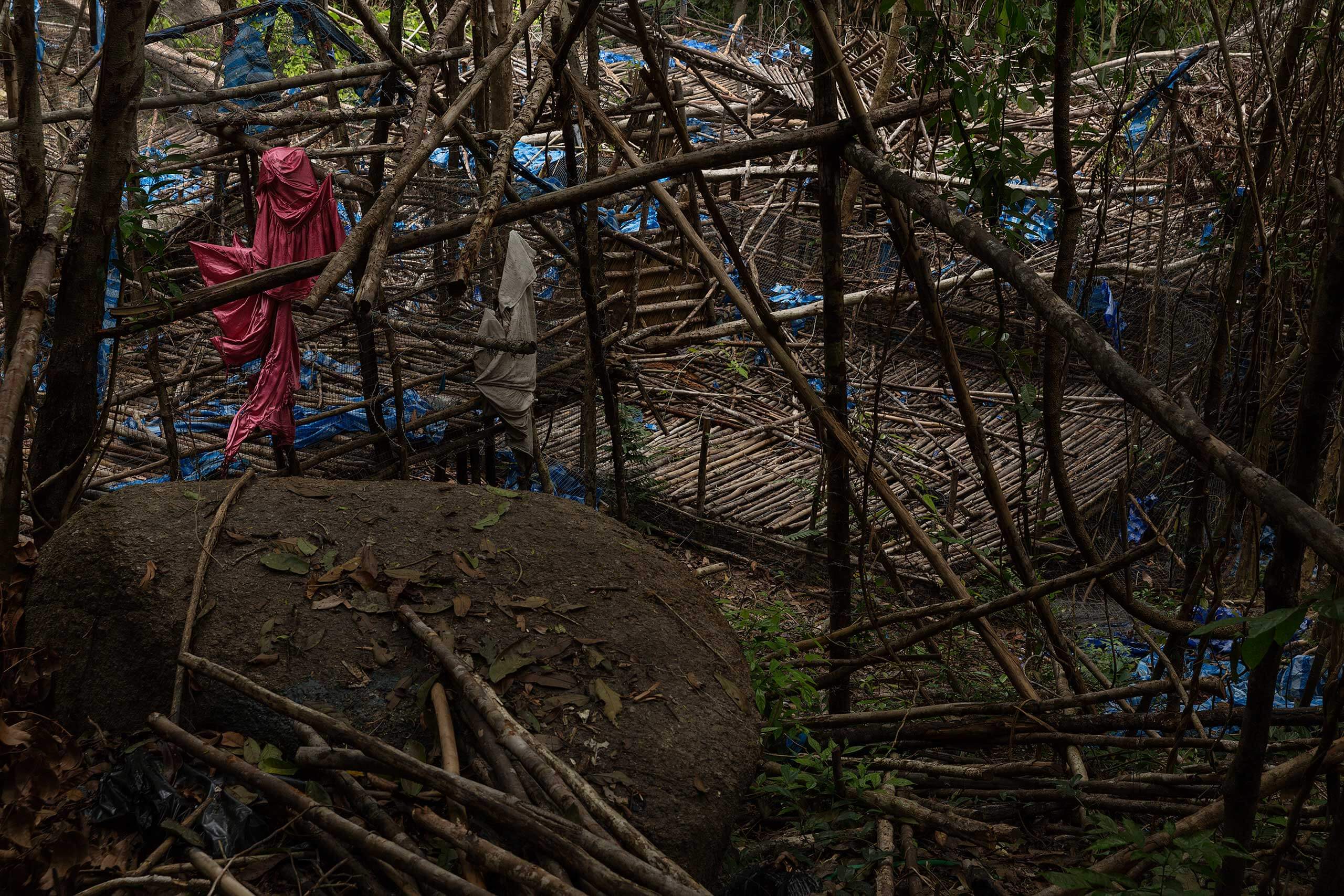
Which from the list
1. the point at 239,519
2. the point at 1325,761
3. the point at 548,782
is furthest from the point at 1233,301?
the point at 239,519

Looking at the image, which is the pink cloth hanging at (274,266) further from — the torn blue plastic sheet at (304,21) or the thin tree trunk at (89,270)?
the thin tree trunk at (89,270)

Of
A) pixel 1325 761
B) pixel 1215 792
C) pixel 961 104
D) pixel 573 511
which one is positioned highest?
pixel 961 104

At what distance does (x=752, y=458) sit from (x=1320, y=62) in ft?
14.7

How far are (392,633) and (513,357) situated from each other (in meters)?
2.52

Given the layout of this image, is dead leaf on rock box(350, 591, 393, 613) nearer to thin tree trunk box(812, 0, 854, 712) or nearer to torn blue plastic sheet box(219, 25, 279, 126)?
thin tree trunk box(812, 0, 854, 712)

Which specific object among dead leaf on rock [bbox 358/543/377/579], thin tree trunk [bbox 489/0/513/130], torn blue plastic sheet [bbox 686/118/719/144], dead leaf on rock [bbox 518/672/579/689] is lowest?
dead leaf on rock [bbox 518/672/579/689]

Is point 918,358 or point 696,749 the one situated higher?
point 918,358

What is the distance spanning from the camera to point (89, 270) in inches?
113

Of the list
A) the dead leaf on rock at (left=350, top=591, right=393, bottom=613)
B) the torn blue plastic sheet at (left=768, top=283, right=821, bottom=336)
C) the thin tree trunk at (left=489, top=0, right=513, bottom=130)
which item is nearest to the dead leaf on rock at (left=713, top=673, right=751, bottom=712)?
the dead leaf on rock at (left=350, top=591, right=393, bottom=613)

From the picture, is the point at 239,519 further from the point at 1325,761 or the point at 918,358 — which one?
the point at 918,358

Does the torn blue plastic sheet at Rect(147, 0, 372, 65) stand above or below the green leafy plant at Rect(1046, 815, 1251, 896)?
above

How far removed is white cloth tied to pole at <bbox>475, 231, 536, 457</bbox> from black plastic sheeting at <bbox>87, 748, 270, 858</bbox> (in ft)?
9.33

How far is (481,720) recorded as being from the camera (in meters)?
2.33

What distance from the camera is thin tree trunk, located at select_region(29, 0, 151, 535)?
2.73 meters
